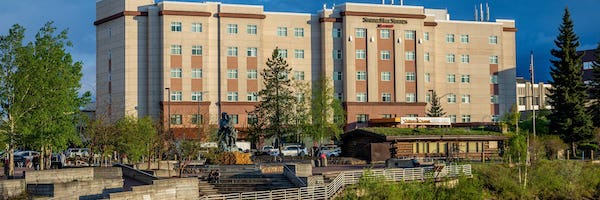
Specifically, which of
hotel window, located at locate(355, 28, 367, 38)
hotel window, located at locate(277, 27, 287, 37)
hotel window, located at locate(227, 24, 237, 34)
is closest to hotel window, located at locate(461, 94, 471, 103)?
hotel window, located at locate(355, 28, 367, 38)

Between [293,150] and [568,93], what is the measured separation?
27.4 m

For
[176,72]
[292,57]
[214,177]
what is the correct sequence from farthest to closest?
[292,57]
[176,72]
[214,177]

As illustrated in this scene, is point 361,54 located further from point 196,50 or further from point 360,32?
point 196,50

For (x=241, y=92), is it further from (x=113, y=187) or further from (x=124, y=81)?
(x=113, y=187)

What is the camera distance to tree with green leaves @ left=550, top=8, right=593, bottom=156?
73.1 meters

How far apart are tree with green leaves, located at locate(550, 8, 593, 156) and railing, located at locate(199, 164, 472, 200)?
98.0ft

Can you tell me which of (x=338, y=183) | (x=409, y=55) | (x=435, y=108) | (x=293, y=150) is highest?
(x=409, y=55)

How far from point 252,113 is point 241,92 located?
11.7ft

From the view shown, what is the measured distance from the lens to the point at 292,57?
310ft

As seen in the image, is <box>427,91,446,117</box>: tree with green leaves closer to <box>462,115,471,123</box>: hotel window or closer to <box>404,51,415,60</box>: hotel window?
<box>404,51,415,60</box>: hotel window

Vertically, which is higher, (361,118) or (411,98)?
(411,98)

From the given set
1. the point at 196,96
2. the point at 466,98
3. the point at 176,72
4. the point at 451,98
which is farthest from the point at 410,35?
the point at 176,72

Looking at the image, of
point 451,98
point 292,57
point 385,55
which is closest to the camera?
point 292,57

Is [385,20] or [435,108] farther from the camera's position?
[385,20]
